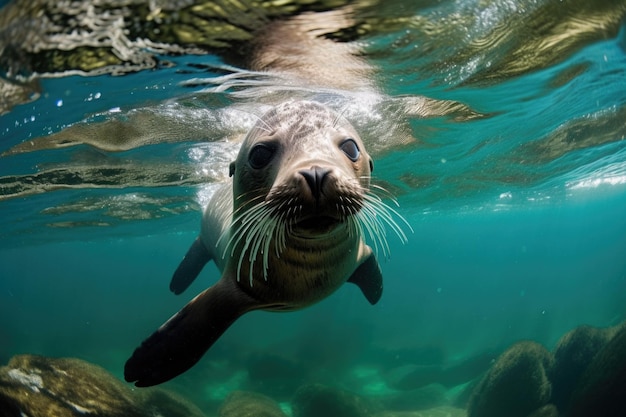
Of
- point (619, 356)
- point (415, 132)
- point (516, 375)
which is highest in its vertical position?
point (415, 132)

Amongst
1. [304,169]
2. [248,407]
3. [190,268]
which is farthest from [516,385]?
[304,169]

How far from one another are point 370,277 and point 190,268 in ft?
11.0

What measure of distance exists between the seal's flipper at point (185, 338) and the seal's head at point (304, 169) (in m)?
0.73

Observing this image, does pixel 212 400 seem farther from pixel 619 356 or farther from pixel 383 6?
pixel 383 6

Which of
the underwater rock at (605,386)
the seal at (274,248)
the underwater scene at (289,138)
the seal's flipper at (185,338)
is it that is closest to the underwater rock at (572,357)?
the underwater scene at (289,138)

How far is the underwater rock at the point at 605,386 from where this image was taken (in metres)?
8.43

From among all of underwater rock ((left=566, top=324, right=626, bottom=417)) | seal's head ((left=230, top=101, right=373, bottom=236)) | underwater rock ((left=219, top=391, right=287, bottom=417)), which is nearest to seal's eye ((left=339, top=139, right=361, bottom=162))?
seal's head ((left=230, top=101, right=373, bottom=236))

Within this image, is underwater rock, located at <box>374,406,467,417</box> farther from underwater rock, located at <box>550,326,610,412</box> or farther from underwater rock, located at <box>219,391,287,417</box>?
underwater rock, located at <box>219,391,287,417</box>

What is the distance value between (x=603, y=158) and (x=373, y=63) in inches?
514

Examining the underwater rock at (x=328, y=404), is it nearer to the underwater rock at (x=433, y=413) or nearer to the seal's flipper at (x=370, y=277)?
the underwater rock at (x=433, y=413)

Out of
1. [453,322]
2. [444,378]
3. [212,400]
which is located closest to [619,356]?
[444,378]

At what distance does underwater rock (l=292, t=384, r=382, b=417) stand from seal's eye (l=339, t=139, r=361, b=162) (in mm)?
11126

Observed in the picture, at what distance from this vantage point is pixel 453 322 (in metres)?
32.3

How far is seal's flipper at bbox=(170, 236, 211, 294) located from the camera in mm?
7414
